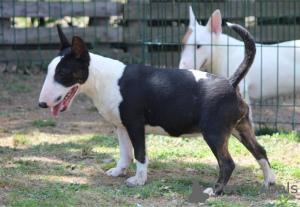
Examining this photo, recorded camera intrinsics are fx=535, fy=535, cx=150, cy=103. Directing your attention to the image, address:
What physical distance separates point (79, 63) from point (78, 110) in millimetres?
3178

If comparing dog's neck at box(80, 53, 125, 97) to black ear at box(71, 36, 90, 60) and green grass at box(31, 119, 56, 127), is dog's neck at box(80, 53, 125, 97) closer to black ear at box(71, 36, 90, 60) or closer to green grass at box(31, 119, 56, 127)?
black ear at box(71, 36, 90, 60)

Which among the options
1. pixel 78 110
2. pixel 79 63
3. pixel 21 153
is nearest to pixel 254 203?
pixel 79 63

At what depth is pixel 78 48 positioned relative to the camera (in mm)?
4262

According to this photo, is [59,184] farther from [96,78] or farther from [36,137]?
[36,137]

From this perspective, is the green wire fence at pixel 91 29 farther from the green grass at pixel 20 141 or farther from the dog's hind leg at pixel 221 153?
the dog's hind leg at pixel 221 153

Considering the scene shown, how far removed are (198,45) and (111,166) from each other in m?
2.22

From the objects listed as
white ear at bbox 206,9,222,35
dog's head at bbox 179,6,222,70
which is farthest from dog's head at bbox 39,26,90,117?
white ear at bbox 206,9,222,35

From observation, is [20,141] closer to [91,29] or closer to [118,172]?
[118,172]

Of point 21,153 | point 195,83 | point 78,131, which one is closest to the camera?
point 195,83

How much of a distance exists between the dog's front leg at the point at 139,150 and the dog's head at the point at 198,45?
2230 millimetres

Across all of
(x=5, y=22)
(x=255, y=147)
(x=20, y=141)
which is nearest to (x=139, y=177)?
(x=255, y=147)

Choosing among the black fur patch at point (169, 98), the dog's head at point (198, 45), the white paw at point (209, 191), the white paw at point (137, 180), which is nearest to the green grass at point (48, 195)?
the white paw at point (137, 180)

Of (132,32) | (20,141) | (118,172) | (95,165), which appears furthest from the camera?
(132,32)

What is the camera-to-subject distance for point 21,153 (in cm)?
531
